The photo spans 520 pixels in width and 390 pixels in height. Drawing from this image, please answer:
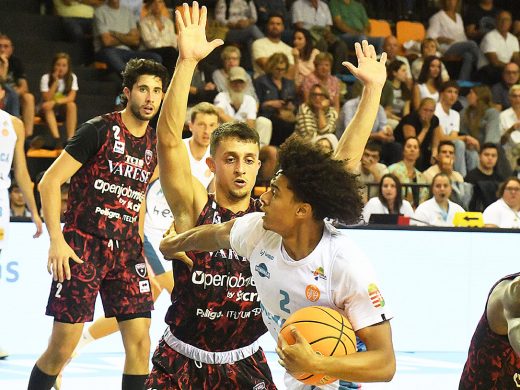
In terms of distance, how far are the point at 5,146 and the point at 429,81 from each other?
6.97 metres

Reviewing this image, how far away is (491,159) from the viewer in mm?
11367

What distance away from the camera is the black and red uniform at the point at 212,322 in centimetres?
441

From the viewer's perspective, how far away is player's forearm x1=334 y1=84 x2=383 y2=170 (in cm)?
444

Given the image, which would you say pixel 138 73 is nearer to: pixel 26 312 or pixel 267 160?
pixel 26 312

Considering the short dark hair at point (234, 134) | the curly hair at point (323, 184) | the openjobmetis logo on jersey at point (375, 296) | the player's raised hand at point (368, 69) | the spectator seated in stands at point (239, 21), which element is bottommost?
the openjobmetis logo on jersey at point (375, 296)

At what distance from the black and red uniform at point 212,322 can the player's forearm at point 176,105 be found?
0.32 metres

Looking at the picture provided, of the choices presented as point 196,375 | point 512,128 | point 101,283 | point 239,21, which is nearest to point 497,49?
point 512,128

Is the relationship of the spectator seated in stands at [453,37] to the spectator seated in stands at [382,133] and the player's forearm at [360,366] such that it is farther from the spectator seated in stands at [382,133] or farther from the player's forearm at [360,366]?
the player's forearm at [360,366]

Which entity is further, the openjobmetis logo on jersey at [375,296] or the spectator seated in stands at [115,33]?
the spectator seated in stands at [115,33]

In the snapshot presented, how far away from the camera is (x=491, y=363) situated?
12.7 ft

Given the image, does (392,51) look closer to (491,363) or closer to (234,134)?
(234,134)

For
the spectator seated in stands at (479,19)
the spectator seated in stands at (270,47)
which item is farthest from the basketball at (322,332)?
the spectator seated in stands at (479,19)

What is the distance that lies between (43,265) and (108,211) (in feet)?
8.54

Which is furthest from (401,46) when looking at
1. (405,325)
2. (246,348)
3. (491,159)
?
(246,348)
